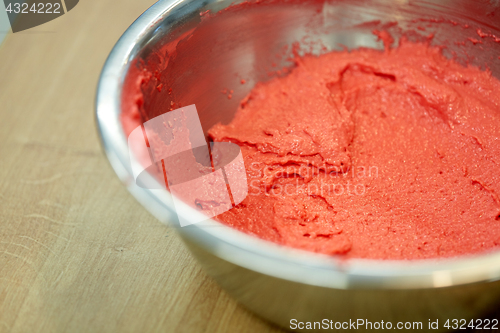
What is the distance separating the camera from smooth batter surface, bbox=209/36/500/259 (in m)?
1.00

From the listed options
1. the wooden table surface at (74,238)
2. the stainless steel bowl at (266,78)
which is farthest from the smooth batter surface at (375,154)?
the wooden table surface at (74,238)

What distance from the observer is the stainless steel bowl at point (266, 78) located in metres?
0.65

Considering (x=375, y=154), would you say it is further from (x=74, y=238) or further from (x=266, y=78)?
(x=74, y=238)

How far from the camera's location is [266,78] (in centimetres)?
137

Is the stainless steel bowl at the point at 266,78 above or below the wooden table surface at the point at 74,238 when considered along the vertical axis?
above

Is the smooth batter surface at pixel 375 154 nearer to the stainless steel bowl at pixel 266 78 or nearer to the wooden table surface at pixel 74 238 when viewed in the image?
the stainless steel bowl at pixel 266 78

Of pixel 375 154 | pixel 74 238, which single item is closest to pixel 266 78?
pixel 375 154

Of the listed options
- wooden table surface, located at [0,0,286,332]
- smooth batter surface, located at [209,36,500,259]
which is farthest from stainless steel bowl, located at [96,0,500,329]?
wooden table surface, located at [0,0,286,332]

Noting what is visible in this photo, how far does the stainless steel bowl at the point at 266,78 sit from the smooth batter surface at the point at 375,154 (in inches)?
2.9

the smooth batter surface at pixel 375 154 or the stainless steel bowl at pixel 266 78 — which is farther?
the smooth batter surface at pixel 375 154

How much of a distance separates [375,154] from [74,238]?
0.89m

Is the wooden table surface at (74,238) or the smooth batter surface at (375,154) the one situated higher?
the smooth batter surface at (375,154)

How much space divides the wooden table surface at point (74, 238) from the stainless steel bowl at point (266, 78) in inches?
9.2

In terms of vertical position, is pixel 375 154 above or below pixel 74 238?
above
